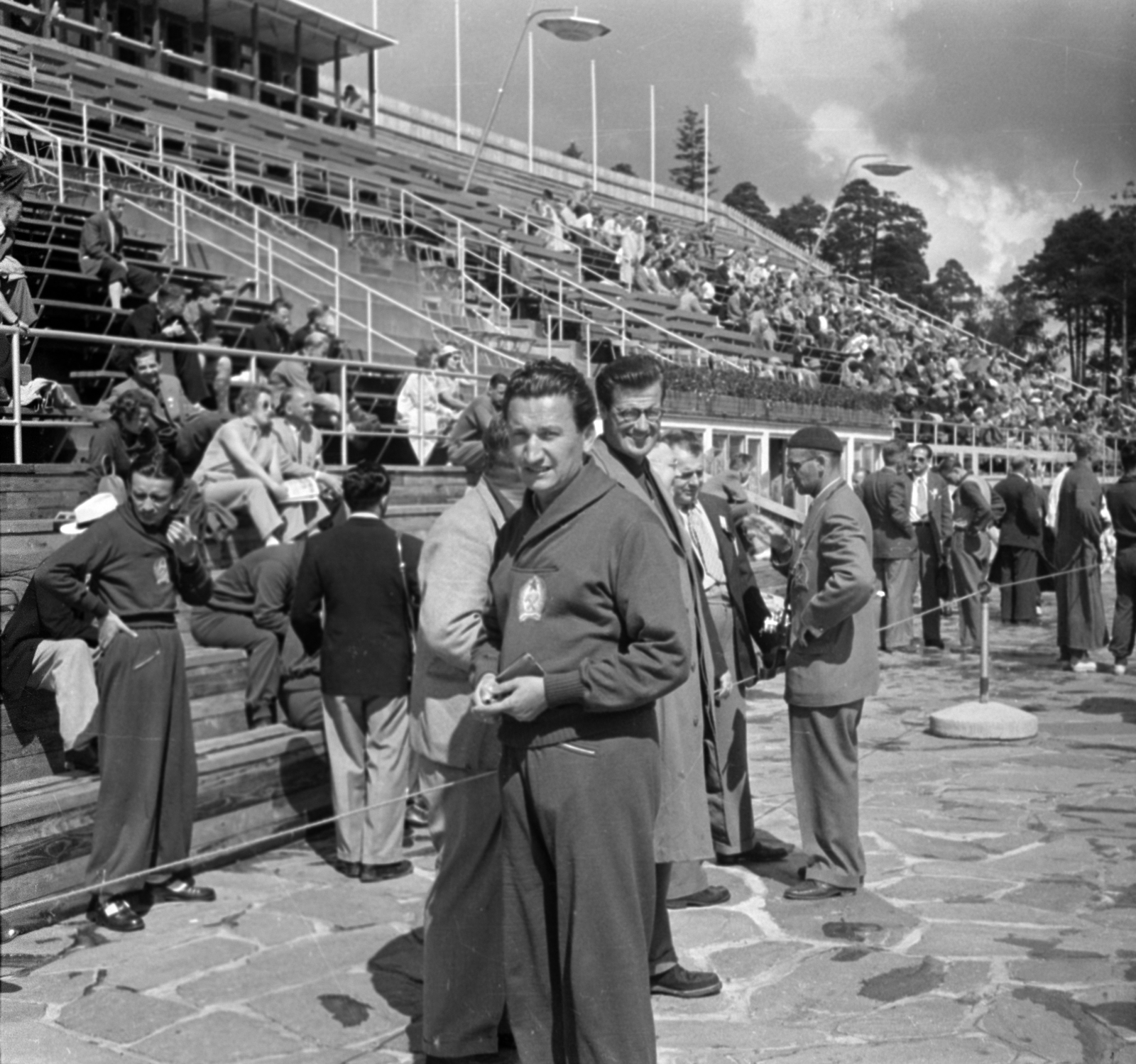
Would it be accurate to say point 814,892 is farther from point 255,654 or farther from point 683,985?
point 255,654

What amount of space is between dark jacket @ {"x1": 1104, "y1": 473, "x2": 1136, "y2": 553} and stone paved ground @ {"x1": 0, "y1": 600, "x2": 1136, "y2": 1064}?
12.6 ft

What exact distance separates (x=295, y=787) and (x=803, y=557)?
9.16ft

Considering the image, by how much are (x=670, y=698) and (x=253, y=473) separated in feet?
16.0

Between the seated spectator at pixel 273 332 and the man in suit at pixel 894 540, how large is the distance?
536 centimetres

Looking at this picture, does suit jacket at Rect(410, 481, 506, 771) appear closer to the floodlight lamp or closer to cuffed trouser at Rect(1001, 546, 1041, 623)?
the floodlight lamp

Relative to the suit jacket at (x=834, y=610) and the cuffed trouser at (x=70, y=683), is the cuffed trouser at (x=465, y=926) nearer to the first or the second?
the suit jacket at (x=834, y=610)


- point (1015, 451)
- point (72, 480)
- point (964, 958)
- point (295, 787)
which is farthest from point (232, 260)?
point (1015, 451)

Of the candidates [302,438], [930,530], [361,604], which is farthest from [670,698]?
[930,530]

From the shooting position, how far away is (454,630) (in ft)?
12.0

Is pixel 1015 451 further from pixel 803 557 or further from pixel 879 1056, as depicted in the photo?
pixel 879 1056

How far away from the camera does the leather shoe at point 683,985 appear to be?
4.55m

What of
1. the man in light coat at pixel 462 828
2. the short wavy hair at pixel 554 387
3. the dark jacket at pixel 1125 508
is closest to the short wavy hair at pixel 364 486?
the man in light coat at pixel 462 828

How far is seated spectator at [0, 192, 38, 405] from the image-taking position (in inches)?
159

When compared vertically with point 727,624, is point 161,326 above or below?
above
